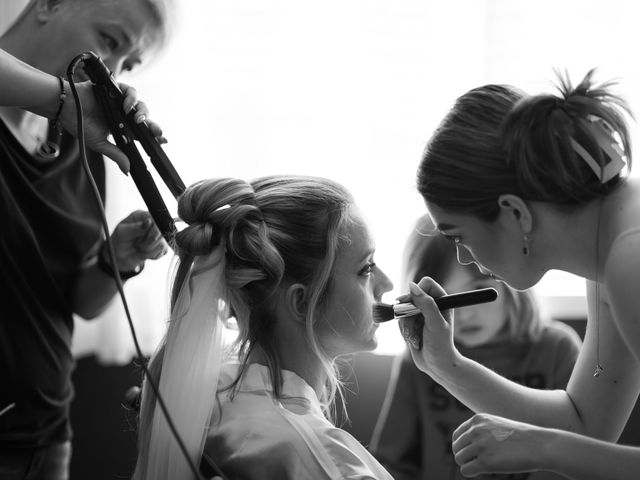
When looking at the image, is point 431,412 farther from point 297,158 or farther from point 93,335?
point 93,335

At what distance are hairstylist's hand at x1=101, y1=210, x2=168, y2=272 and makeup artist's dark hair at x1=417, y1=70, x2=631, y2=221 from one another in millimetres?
547

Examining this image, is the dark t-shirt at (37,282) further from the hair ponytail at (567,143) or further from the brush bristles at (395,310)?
the hair ponytail at (567,143)

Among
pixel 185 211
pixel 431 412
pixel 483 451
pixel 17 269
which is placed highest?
pixel 185 211

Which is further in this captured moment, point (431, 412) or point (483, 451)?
point (431, 412)

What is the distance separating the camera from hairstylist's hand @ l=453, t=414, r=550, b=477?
3.11ft

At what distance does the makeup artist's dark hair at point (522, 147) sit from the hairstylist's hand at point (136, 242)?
0.55 meters

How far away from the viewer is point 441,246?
66.5 inches

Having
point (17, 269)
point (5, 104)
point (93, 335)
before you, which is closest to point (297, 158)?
point (93, 335)

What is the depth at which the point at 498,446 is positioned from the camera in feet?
3.15

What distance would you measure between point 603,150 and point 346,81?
1.18 m

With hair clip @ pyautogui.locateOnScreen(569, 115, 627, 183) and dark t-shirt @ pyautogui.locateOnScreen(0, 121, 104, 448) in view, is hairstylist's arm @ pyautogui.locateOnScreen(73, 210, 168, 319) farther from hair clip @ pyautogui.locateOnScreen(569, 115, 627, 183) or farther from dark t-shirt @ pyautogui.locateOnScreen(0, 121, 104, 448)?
hair clip @ pyautogui.locateOnScreen(569, 115, 627, 183)

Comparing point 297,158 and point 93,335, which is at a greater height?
point 297,158

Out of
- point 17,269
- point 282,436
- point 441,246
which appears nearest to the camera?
point 282,436

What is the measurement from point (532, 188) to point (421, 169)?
0.51 ft
